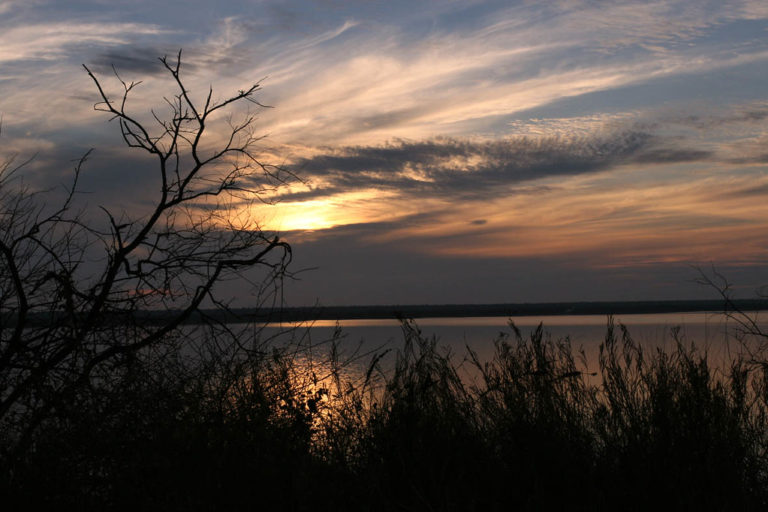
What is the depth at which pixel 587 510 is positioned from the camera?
4.99 meters

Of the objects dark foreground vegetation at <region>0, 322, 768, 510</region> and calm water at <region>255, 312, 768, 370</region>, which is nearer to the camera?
dark foreground vegetation at <region>0, 322, 768, 510</region>

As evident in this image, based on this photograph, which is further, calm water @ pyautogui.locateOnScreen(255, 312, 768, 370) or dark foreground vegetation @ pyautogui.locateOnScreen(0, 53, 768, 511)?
calm water @ pyautogui.locateOnScreen(255, 312, 768, 370)

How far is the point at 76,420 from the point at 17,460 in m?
0.58

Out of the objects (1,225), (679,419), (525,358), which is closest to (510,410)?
(525,358)

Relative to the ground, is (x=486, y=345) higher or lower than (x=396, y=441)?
lower

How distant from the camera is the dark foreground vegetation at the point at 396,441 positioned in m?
4.95

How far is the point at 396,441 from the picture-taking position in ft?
18.4

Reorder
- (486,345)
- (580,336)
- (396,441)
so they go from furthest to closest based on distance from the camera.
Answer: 1. (486,345)
2. (580,336)
3. (396,441)

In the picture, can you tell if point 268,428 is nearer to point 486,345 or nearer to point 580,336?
point 580,336

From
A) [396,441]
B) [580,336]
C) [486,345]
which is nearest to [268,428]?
[396,441]

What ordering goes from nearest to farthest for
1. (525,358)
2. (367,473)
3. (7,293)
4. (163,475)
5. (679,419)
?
(163,475) → (367,473) → (7,293) → (679,419) → (525,358)

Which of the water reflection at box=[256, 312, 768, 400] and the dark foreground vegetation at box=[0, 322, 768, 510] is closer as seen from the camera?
the dark foreground vegetation at box=[0, 322, 768, 510]

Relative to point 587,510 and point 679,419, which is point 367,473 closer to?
point 587,510

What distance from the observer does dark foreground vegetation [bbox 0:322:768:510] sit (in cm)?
495
